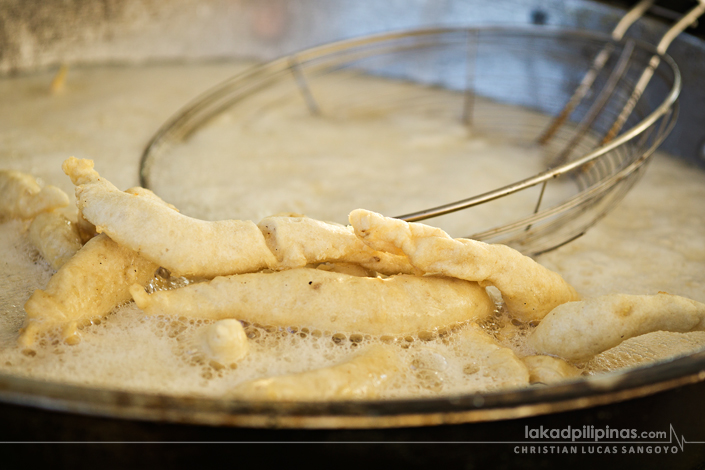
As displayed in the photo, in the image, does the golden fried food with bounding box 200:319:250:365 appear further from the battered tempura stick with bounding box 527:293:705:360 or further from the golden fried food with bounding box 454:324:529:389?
the battered tempura stick with bounding box 527:293:705:360

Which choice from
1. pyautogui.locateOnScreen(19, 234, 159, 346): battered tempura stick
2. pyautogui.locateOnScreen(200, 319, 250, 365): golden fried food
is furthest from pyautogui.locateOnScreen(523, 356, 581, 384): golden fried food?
pyautogui.locateOnScreen(19, 234, 159, 346): battered tempura stick

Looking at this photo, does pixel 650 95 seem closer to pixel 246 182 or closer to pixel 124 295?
pixel 246 182

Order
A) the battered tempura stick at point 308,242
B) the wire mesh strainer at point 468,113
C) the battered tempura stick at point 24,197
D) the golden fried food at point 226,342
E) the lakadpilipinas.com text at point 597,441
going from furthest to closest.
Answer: the wire mesh strainer at point 468,113 < the battered tempura stick at point 24,197 < the battered tempura stick at point 308,242 < the golden fried food at point 226,342 < the lakadpilipinas.com text at point 597,441

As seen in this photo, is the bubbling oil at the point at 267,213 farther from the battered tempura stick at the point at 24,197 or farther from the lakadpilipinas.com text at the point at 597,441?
the lakadpilipinas.com text at the point at 597,441

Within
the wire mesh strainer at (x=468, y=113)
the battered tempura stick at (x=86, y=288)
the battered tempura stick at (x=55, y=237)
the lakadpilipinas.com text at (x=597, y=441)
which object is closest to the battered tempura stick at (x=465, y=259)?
the wire mesh strainer at (x=468, y=113)

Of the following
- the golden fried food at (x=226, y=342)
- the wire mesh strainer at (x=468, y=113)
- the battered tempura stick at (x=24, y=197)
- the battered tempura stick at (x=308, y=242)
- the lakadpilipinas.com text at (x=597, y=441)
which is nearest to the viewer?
the lakadpilipinas.com text at (x=597, y=441)

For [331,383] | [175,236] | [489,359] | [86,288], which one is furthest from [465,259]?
[86,288]

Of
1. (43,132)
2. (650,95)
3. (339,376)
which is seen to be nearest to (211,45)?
(43,132)
